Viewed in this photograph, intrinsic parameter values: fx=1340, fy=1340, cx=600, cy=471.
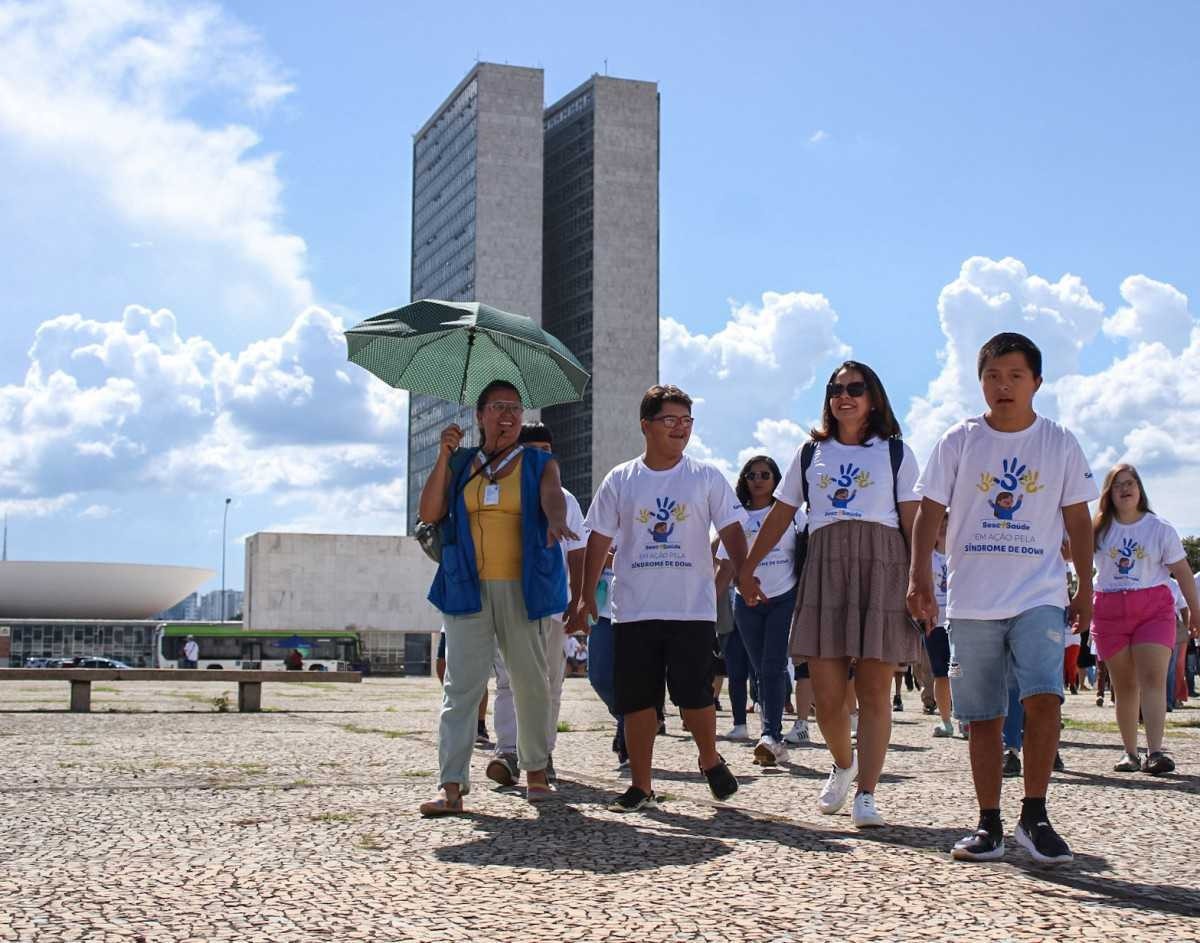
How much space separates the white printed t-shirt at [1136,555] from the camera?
24.9 feet

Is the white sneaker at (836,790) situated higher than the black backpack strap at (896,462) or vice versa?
the black backpack strap at (896,462)

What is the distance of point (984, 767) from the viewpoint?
444cm

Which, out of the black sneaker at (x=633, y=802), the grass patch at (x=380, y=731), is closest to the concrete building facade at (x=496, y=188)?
the grass patch at (x=380, y=731)

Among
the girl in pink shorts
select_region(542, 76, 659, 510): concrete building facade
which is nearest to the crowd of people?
the girl in pink shorts

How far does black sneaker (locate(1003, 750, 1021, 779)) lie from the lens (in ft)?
23.7

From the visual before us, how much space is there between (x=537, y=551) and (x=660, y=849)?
1.58 m

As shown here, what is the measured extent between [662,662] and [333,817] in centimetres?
154

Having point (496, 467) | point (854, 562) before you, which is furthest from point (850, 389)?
point (496, 467)

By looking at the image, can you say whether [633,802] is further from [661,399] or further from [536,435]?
[536,435]

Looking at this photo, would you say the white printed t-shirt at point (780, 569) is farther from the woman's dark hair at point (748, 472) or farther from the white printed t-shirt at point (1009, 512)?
the white printed t-shirt at point (1009, 512)

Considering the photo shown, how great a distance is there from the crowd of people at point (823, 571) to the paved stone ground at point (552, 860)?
1.05 ft

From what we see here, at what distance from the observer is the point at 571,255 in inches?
5743

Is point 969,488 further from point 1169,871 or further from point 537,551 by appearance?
point 537,551

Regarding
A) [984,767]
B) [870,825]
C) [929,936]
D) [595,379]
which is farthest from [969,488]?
[595,379]
